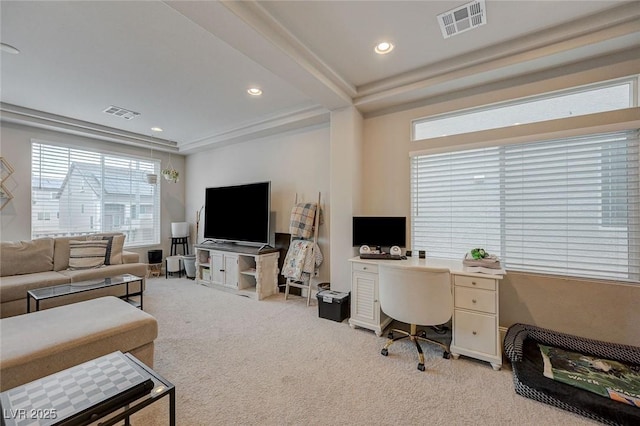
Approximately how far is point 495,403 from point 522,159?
2.14 m

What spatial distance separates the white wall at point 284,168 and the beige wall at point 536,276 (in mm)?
921

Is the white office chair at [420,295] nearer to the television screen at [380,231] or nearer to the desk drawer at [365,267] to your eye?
the desk drawer at [365,267]

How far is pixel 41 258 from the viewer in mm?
3566

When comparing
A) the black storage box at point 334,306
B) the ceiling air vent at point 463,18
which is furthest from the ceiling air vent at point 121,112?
the ceiling air vent at point 463,18

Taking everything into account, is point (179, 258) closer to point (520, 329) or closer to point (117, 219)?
point (117, 219)

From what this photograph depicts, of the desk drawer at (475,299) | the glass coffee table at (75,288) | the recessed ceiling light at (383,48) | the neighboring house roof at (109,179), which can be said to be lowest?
the glass coffee table at (75,288)

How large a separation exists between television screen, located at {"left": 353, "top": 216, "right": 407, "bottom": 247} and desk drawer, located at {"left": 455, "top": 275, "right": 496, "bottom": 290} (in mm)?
785

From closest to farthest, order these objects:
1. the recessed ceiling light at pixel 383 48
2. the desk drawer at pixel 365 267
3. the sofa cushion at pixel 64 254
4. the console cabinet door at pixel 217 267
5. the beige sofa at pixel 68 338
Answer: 1. the beige sofa at pixel 68 338
2. the recessed ceiling light at pixel 383 48
3. the desk drawer at pixel 365 267
4. the sofa cushion at pixel 64 254
5. the console cabinet door at pixel 217 267

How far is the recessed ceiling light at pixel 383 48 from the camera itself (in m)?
2.38

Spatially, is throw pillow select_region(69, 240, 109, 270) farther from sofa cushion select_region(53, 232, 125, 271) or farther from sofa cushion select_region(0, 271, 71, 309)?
sofa cushion select_region(0, 271, 71, 309)

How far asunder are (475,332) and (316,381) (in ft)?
4.61

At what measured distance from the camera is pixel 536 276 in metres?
2.54

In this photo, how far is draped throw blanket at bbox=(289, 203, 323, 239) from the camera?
3863 mm

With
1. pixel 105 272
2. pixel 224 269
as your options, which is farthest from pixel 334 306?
pixel 105 272
